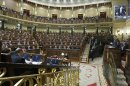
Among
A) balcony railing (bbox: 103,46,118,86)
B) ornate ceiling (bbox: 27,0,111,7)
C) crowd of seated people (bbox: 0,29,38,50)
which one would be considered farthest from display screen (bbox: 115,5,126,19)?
balcony railing (bbox: 103,46,118,86)

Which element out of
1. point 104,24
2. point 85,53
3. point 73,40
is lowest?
point 85,53

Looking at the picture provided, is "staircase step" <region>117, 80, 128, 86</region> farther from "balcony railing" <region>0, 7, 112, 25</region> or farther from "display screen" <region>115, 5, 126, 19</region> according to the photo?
"display screen" <region>115, 5, 126, 19</region>

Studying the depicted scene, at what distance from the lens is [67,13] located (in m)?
32.0

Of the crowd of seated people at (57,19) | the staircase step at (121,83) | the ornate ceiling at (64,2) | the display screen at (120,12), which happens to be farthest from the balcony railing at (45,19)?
the staircase step at (121,83)

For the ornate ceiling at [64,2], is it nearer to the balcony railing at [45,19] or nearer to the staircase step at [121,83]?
the balcony railing at [45,19]

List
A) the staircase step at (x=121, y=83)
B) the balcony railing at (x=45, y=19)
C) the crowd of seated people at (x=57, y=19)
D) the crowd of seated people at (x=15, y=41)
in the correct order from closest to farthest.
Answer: the staircase step at (x=121, y=83) → the crowd of seated people at (x=15, y=41) → the balcony railing at (x=45, y=19) → the crowd of seated people at (x=57, y=19)

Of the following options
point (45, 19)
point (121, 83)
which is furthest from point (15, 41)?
point (45, 19)

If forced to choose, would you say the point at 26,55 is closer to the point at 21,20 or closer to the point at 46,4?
the point at 21,20

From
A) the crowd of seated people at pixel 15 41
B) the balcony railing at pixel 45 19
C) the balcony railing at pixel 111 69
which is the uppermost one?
the balcony railing at pixel 45 19

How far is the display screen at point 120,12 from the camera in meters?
23.5

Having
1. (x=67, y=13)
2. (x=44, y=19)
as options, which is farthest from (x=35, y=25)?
(x=67, y=13)

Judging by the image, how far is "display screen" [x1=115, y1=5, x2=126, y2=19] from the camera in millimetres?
23525

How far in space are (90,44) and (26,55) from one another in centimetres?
1425

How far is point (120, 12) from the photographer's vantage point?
2419 centimetres
